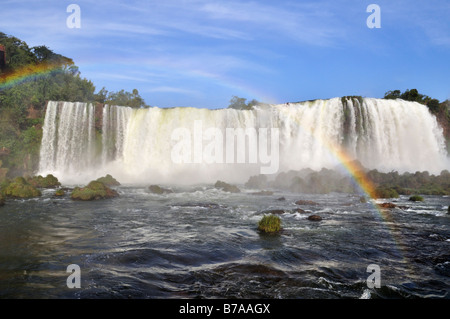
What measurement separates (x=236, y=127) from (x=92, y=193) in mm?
19352

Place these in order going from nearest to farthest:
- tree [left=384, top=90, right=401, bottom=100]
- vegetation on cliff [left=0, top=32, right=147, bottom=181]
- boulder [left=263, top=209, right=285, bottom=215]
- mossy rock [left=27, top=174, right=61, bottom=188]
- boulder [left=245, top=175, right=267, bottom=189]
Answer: boulder [left=263, top=209, right=285, bottom=215] → mossy rock [left=27, top=174, right=61, bottom=188] → boulder [left=245, top=175, right=267, bottom=189] → vegetation on cliff [left=0, top=32, right=147, bottom=181] → tree [left=384, top=90, right=401, bottom=100]

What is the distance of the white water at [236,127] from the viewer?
3241cm

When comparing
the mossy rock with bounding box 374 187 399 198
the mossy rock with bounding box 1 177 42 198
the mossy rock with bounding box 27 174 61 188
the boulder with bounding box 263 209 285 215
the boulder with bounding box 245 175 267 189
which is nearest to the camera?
the boulder with bounding box 263 209 285 215

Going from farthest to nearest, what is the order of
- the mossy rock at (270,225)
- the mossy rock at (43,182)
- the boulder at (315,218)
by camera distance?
the mossy rock at (43,182) → the boulder at (315,218) → the mossy rock at (270,225)

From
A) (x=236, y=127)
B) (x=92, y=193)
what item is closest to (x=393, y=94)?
(x=236, y=127)

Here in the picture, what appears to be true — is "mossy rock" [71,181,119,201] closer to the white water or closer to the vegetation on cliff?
the white water

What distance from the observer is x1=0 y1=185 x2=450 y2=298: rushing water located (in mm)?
6547

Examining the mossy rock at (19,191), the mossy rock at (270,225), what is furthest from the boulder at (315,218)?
the mossy rock at (19,191)

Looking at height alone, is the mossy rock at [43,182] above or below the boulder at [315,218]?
above

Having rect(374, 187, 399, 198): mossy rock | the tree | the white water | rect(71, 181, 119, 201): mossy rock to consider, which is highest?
the tree

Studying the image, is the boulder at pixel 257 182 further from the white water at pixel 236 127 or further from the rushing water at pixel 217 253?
the rushing water at pixel 217 253

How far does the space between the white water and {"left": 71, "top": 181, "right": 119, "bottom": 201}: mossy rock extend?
11.2 m

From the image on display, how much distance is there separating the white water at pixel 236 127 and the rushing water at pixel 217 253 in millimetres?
17186

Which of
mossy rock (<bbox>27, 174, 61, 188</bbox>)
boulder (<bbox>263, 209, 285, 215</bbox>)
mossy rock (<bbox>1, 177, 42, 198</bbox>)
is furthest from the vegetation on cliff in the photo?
boulder (<bbox>263, 209, 285, 215</bbox>)
